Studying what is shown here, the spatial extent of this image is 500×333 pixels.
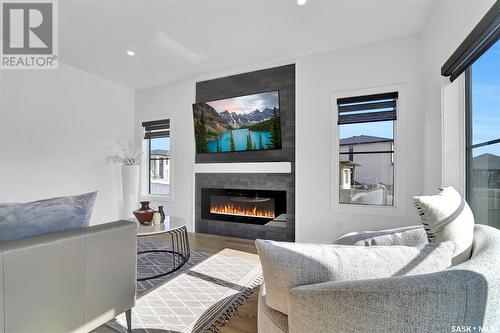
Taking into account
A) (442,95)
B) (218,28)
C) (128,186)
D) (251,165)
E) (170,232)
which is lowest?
(170,232)

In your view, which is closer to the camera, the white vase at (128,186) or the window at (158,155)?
the white vase at (128,186)

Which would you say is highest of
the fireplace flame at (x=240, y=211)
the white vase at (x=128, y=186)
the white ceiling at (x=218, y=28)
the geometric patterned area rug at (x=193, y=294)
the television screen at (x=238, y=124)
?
the white ceiling at (x=218, y=28)

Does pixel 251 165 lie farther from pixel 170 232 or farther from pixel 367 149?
pixel 367 149

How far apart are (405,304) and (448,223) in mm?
603

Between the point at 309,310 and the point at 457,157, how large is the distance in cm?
224

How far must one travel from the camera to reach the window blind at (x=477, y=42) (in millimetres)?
1353

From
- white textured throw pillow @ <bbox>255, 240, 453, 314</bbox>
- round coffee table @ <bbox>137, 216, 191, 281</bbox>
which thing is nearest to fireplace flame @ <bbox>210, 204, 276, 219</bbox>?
round coffee table @ <bbox>137, 216, 191, 281</bbox>

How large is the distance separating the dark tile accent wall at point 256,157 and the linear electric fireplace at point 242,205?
0.27 feet

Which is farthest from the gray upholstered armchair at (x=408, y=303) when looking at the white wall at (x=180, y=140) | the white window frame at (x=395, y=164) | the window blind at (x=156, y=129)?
the window blind at (x=156, y=129)

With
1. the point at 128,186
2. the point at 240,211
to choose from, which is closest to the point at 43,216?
the point at 240,211

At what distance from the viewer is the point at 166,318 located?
1699 mm

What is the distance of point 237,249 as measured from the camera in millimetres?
3180

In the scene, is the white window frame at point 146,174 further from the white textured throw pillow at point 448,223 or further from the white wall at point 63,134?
the white textured throw pillow at point 448,223

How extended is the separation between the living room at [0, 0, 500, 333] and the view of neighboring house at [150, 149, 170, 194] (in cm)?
4
